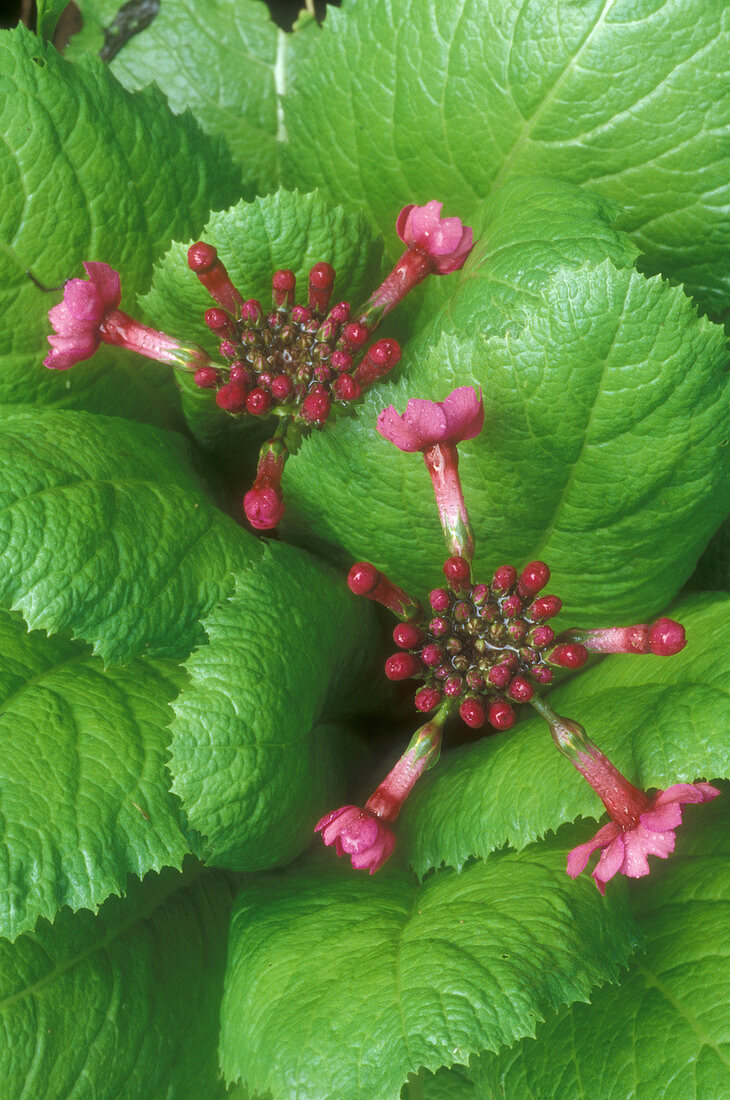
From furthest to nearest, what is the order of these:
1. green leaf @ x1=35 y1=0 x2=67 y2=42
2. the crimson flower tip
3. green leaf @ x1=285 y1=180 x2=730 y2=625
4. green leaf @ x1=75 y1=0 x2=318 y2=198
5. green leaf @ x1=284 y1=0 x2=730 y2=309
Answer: green leaf @ x1=75 y1=0 x2=318 y2=198, green leaf @ x1=35 y1=0 x2=67 y2=42, green leaf @ x1=284 y1=0 x2=730 y2=309, the crimson flower tip, green leaf @ x1=285 y1=180 x2=730 y2=625

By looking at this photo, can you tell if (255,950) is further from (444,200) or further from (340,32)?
(340,32)

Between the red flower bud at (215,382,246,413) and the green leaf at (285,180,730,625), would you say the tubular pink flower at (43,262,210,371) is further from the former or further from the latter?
the green leaf at (285,180,730,625)

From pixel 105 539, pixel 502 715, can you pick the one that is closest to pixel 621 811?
pixel 502 715

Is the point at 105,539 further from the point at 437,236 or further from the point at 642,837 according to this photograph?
the point at 642,837

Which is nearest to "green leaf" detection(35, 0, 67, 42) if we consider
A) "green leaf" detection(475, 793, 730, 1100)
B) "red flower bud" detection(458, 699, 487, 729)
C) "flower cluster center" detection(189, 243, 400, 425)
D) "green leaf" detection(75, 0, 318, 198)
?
"green leaf" detection(75, 0, 318, 198)

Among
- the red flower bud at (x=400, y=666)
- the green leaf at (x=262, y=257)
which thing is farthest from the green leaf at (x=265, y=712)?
the green leaf at (x=262, y=257)

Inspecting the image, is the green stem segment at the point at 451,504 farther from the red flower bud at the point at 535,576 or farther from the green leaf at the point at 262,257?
the green leaf at the point at 262,257

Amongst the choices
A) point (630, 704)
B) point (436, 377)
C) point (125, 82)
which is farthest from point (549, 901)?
point (125, 82)
